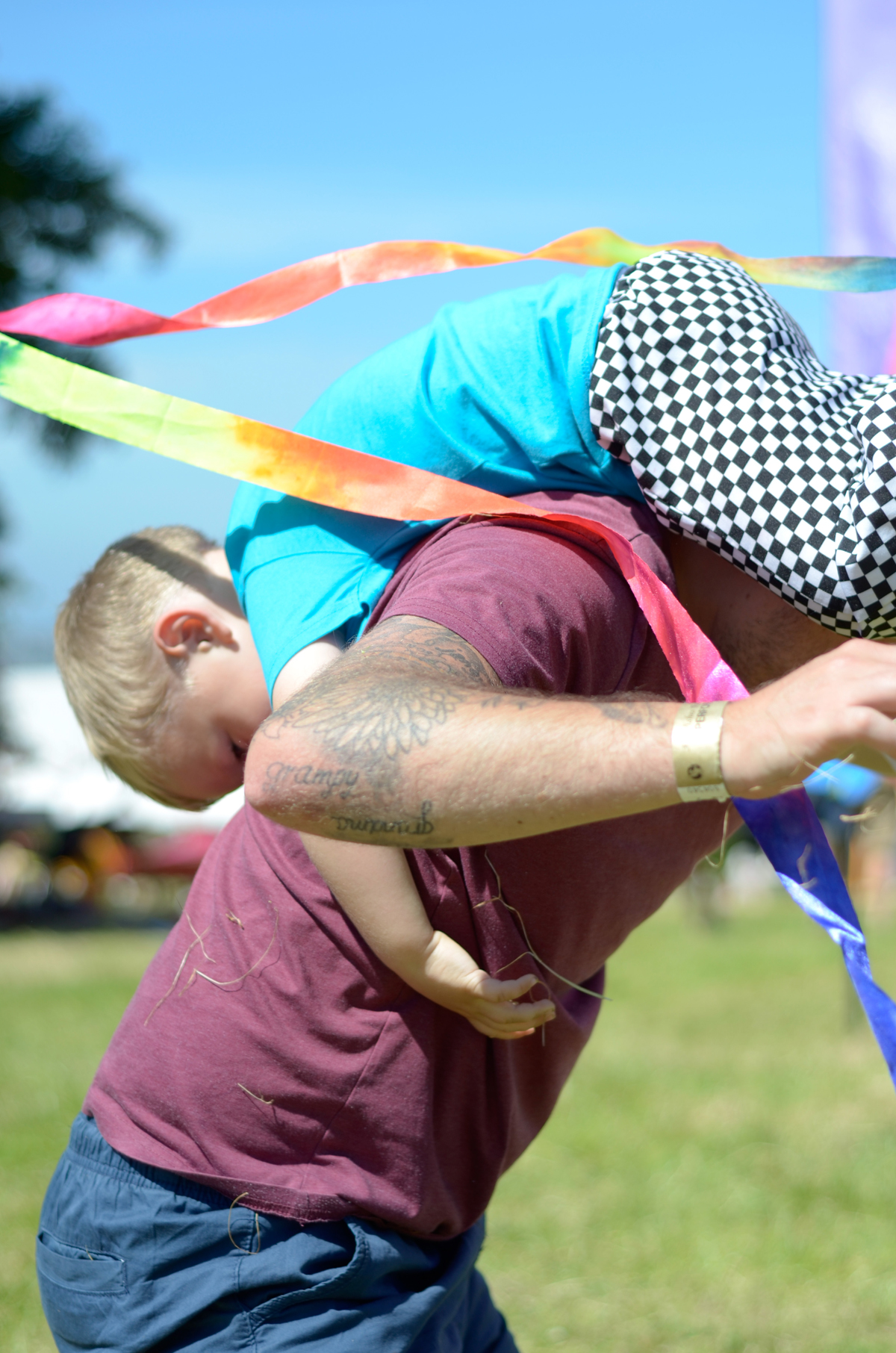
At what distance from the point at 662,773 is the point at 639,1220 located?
3553 mm

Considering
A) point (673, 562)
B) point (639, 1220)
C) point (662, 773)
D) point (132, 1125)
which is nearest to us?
point (662, 773)

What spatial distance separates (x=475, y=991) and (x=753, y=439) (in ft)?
2.33

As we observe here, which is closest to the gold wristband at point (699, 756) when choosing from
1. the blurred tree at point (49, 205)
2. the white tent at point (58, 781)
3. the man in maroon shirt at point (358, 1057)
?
the man in maroon shirt at point (358, 1057)

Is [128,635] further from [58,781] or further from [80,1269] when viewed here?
[58,781]

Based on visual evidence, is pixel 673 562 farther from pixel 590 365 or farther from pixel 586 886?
pixel 586 886

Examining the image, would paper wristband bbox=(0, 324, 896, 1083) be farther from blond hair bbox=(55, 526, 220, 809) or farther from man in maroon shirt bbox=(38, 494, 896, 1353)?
blond hair bbox=(55, 526, 220, 809)

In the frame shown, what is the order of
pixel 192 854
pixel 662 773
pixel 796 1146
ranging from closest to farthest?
pixel 662 773
pixel 796 1146
pixel 192 854

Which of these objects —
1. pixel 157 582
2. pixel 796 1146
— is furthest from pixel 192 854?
pixel 157 582

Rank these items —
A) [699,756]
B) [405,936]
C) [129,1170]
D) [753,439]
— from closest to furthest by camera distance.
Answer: [699,756] → [753,439] → [405,936] → [129,1170]

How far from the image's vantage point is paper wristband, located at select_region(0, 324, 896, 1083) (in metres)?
1.37

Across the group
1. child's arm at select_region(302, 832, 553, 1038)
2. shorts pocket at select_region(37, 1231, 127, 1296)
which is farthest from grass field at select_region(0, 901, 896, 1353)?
child's arm at select_region(302, 832, 553, 1038)

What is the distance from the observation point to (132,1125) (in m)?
1.69

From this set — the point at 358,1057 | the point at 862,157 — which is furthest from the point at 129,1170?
the point at 862,157

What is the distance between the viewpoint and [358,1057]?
1.59 meters
